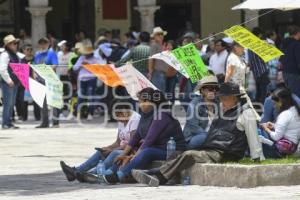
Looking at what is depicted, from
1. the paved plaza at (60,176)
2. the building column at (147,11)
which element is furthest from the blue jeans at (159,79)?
the building column at (147,11)

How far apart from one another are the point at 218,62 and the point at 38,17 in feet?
32.8

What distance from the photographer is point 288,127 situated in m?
12.8

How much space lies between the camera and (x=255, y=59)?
18.6 metres

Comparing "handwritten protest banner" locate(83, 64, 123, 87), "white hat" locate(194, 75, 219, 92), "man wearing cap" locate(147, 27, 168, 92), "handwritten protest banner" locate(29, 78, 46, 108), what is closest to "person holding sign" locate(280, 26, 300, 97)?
"man wearing cap" locate(147, 27, 168, 92)

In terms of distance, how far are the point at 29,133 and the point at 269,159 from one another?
311 inches

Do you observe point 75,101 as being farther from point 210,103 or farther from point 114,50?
point 210,103

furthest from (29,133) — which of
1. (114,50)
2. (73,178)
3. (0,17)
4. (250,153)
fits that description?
(0,17)

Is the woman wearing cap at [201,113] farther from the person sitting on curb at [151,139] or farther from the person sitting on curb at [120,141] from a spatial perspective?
the person sitting on curb at [120,141]

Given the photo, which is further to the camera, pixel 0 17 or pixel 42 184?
pixel 0 17

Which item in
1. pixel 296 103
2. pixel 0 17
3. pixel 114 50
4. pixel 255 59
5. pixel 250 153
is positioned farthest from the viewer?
pixel 0 17

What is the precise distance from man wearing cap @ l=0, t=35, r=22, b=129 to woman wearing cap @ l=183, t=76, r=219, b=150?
7.20 metres

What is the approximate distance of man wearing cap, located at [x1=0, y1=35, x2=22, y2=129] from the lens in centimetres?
2008

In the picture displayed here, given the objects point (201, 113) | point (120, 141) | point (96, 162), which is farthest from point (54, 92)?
point (201, 113)

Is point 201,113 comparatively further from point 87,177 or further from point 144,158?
point 87,177
